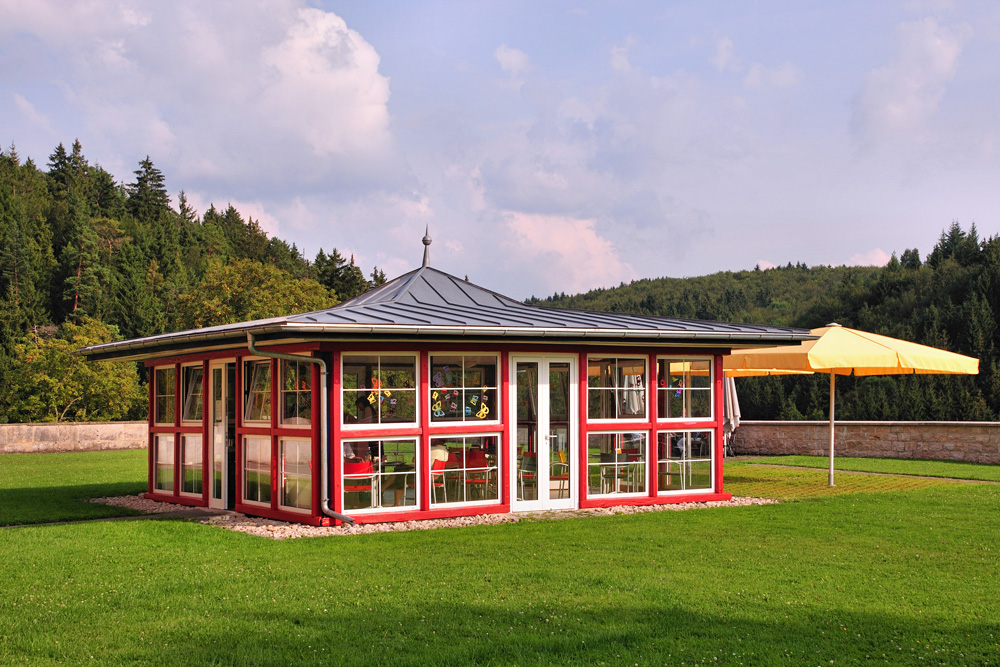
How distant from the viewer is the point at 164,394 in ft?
50.8

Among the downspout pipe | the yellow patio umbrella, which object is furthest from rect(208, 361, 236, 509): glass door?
the yellow patio umbrella

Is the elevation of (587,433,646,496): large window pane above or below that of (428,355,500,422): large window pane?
below

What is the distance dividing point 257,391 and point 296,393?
1066 mm

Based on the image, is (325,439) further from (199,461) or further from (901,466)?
(901,466)

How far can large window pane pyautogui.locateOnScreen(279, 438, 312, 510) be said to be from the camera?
1207 cm

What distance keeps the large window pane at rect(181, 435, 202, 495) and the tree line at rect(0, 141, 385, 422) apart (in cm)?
2919

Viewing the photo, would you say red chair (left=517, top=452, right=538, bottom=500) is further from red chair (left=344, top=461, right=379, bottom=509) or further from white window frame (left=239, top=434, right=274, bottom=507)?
white window frame (left=239, top=434, right=274, bottom=507)

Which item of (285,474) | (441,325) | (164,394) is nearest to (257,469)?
(285,474)

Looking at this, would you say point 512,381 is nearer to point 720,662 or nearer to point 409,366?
point 409,366

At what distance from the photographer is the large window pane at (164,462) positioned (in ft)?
49.8

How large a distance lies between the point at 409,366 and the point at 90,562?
464 centimetres

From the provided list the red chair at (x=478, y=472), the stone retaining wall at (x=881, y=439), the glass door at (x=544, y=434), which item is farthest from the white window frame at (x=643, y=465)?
the stone retaining wall at (x=881, y=439)

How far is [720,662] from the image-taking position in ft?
18.2

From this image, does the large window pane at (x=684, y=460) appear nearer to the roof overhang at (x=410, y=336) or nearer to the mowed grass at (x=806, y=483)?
the mowed grass at (x=806, y=483)
